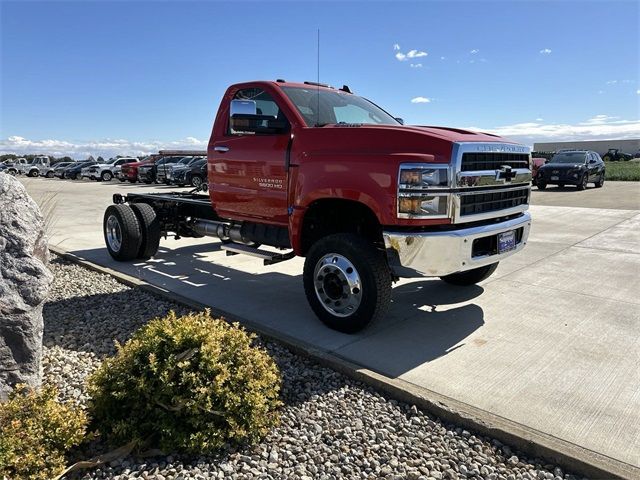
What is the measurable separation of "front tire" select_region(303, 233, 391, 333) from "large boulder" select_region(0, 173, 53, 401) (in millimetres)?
2107

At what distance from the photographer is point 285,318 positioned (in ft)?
15.8

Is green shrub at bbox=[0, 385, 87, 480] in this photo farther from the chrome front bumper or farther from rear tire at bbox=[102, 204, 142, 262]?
rear tire at bbox=[102, 204, 142, 262]

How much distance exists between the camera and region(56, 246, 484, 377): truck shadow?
403 cm

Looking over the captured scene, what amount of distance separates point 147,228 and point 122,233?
1.10 feet

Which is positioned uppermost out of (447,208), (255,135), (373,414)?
(255,135)

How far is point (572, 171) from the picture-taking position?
20953mm

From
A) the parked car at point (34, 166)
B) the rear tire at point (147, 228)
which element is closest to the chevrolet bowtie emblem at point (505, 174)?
the rear tire at point (147, 228)

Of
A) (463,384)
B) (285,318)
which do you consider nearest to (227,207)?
(285,318)

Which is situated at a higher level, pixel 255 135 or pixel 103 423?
pixel 255 135

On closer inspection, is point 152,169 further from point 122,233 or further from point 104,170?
point 122,233

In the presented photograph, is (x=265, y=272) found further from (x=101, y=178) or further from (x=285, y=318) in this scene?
(x=101, y=178)

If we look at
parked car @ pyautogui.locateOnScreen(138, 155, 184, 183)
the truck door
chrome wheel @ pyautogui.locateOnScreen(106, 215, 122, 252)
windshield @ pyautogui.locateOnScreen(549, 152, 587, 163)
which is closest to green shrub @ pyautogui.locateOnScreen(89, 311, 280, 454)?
the truck door

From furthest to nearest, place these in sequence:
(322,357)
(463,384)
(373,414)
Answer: (322,357) → (463,384) → (373,414)

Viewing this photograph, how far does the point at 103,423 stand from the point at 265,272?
3.96 meters
